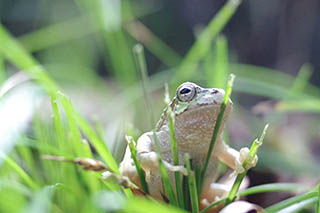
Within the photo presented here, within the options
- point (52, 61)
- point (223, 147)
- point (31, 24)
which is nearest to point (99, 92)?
point (52, 61)

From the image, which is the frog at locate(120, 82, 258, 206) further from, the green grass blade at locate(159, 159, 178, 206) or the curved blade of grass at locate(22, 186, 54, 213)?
the curved blade of grass at locate(22, 186, 54, 213)

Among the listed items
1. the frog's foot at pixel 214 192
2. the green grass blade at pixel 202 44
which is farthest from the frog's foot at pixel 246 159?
the green grass blade at pixel 202 44

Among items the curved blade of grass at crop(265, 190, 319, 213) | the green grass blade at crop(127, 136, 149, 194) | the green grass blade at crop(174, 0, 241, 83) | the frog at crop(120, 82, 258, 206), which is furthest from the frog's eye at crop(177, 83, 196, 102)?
the green grass blade at crop(174, 0, 241, 83)

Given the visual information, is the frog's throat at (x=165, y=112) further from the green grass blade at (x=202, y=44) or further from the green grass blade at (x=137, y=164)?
the green grass blade at (x=202, y=44)

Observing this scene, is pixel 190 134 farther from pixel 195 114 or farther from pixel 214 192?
pixel 214 192

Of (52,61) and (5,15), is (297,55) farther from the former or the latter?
(5,15)

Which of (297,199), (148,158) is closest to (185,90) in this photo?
(148,158)

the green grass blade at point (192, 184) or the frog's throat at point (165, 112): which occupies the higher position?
the frog's throat at point (165, 112)
